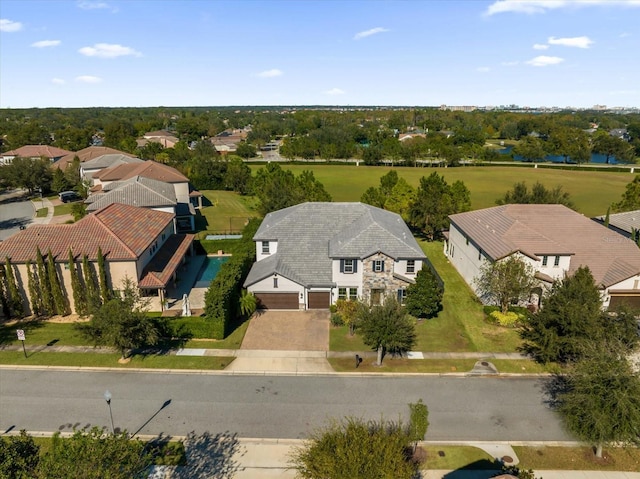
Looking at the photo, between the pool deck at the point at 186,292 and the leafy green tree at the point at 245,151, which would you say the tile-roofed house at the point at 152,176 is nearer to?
the pool deck at the point at 186,292

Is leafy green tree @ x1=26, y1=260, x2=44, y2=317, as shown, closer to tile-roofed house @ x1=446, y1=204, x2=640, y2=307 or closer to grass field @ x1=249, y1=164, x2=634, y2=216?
tile-roofed house @ x1=446, y1=204, x2=640, y2=307

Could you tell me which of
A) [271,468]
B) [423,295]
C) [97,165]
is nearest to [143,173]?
[97,165]

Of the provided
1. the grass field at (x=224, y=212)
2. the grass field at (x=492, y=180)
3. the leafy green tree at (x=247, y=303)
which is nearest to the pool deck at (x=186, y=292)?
the leafy green tree at (x=247, y=303)

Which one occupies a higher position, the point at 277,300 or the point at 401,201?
the point at 401,201

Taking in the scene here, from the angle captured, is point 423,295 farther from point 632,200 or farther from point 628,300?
point 632,200

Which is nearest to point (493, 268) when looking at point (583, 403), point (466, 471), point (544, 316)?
point (544, 316)

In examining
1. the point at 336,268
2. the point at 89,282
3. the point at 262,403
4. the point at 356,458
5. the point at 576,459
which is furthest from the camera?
the point at 336,268

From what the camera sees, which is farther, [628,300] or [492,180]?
[492,180]
